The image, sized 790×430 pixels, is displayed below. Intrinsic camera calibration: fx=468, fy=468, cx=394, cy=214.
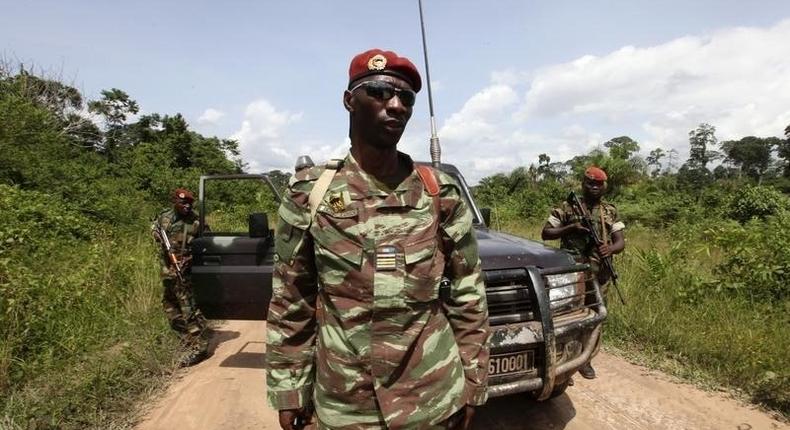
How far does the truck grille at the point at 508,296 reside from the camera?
2.77 metres

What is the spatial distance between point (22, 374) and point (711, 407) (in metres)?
5.23

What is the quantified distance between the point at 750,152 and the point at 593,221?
64043mm

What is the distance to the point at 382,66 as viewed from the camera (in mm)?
1596

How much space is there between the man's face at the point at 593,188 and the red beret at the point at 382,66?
3176 millimetres

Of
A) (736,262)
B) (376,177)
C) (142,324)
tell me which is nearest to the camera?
(376,177)

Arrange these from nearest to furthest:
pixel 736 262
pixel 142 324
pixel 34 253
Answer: pixel 142 324 → pixel 736 262 → pixel 34 253

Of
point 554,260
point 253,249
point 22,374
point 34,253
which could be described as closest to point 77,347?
point 22,374

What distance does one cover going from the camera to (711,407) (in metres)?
3.44

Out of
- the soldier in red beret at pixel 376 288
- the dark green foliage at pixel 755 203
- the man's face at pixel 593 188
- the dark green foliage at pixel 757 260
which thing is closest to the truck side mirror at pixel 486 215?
the man's face at pixel 593 188

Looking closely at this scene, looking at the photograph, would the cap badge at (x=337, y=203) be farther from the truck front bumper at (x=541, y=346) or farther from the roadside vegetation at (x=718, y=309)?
the roadside vegetation at (x=718, y=309)

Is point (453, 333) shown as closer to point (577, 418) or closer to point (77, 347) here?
point (577, 418)

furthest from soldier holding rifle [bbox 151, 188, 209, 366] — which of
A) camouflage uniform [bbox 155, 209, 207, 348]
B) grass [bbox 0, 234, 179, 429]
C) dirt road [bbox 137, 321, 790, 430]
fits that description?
dirt road [bbox 137, 321, 790, 430]

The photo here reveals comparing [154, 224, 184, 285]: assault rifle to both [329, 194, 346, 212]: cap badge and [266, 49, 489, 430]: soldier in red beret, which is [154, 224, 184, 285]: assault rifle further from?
[329, 194, 346, 212]: cap badge

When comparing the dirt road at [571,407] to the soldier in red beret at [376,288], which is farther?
the dirt road at [571,407]
